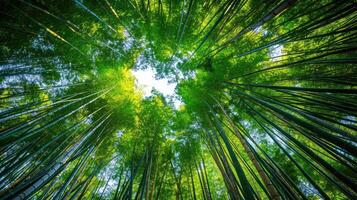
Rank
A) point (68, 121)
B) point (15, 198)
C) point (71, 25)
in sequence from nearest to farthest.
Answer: point (15, 198) → point (71, 25) → point (68, 121)

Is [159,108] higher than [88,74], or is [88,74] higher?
[88,74]

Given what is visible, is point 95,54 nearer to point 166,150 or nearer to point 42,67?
point 42,67

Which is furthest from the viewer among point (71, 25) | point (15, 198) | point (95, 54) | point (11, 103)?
point (95, 54)

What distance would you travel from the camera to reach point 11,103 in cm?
450

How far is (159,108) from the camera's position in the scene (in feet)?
18.0

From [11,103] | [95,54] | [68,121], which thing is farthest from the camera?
[95,54]

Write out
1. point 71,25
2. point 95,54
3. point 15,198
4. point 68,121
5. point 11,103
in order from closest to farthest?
point 15,198, point 71,25, point 11,103, point 68,121, point 95,54

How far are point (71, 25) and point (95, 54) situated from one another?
3.80 ft

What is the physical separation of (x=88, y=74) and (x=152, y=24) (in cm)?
229

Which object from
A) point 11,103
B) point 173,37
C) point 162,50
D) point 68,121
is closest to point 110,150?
point 68,121

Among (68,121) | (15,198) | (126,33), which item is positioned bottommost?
(15,198)

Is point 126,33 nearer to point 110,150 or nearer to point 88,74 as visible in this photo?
point 88,74

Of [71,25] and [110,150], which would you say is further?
[110,150]

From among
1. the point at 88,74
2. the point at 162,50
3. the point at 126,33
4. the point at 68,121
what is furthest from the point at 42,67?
the point at 162,50
